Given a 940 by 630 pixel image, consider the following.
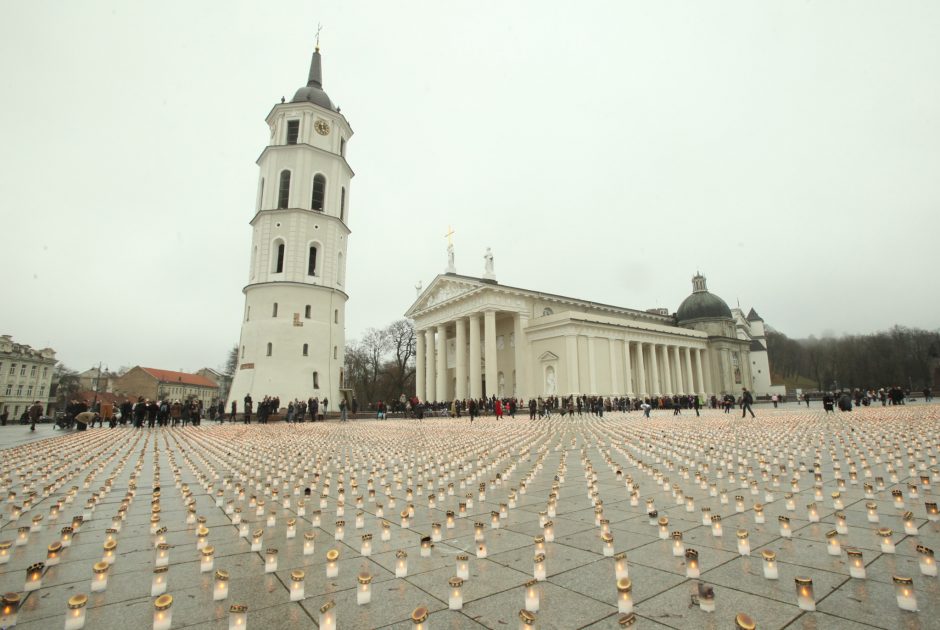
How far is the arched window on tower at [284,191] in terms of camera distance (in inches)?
1588

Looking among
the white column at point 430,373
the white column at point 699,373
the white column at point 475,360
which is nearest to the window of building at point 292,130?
the white column at point 475,360

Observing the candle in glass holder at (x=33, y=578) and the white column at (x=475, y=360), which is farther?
the white column at (x=475, y=360)

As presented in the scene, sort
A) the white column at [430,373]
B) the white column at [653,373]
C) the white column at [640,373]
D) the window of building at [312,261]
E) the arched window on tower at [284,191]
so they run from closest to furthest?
the window of building at [312,261] → the arched window on tower at [284,191] → the white column at [430,373] → the white column at [640,373] → the white column at [653,373]

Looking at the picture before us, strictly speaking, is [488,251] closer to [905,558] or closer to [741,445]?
[741,445]

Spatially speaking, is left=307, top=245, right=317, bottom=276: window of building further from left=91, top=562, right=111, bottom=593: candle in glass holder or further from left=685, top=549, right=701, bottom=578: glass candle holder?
left=685, top=549, right=701, bottom=578: glass candle holder

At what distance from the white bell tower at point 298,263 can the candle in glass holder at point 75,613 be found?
118 feet

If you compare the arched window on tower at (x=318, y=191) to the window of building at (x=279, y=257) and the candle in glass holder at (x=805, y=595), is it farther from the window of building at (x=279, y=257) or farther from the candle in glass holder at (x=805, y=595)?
the candle in glass holder at (x=805, y=595)

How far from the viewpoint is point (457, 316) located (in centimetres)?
5078

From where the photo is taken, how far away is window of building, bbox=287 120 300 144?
138 feet

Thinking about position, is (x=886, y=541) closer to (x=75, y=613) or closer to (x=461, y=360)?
(x=75, y=613)

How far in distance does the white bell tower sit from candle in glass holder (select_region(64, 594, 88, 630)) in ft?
118

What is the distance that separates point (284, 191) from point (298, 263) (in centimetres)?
736

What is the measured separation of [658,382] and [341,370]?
1632 inches

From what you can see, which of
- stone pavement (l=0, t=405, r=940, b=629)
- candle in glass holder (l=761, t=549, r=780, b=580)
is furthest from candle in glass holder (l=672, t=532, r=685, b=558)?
candle in glass holder (l=761, t=549, r=780, b=580)
